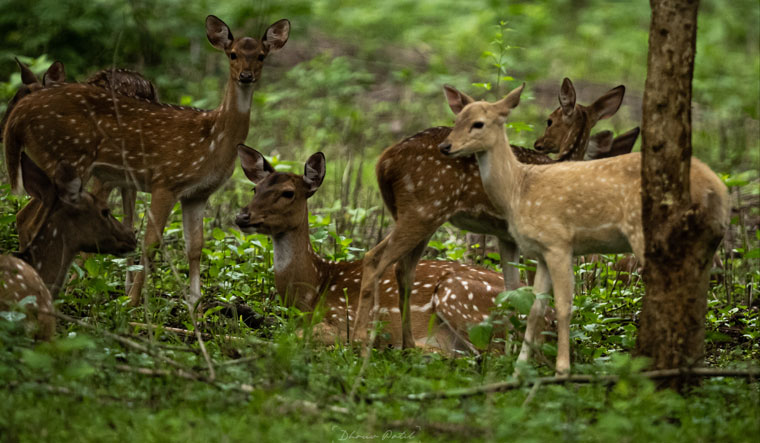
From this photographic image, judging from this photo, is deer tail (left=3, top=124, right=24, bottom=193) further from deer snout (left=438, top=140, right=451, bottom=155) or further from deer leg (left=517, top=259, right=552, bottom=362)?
deer leg (left=517, top=259, right=552, bottom=362)

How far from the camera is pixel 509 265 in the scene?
6.55 metres

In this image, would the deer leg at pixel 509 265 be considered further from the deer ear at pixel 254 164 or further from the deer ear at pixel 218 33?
the deer ear at pixel 218 33

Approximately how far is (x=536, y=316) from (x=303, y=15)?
34.7 ft

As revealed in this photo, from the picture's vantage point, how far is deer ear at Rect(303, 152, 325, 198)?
654 cm

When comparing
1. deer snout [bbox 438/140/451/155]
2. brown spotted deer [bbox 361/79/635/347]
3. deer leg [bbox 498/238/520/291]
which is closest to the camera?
deer snout [bbox 438/140/451/155]

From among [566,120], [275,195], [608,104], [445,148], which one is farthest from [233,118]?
[608,104]

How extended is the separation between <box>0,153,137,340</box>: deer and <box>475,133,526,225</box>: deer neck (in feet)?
6.67

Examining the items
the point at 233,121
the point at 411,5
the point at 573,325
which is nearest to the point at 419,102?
the point at 411,5

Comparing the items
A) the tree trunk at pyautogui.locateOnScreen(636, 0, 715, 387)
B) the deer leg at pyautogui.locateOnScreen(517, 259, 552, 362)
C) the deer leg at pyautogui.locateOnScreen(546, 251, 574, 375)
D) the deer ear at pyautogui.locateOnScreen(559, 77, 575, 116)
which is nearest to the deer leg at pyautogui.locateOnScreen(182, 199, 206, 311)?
the deer leg at pyautogui.locateOnScreen(517, 259, 552, 362)

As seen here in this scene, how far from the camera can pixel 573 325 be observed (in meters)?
5.86

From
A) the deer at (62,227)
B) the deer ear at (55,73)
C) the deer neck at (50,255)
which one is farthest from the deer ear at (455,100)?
the deer ear at (55,73)

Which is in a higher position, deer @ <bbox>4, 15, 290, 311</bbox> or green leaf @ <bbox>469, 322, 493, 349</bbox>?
deer @ <bbox>4, 15, 290, 311</bbox>

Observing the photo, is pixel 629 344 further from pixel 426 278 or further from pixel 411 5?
pixel 411 5

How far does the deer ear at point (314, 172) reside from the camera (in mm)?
6539
